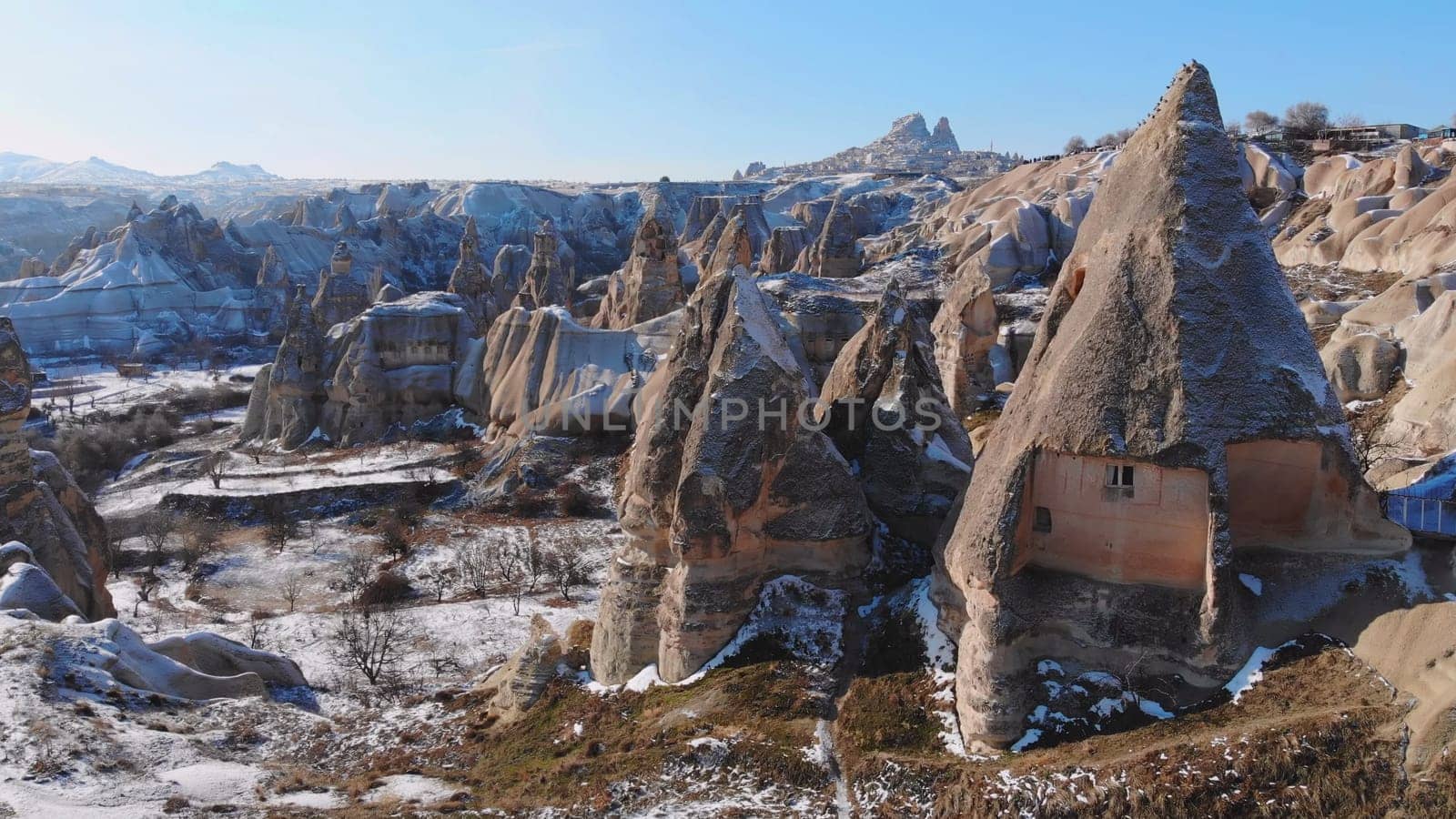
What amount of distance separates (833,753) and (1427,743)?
18.4 feet

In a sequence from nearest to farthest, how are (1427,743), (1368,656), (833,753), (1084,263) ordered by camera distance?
(1427,743)
(1368,656)
(833,753)
(1084,263)

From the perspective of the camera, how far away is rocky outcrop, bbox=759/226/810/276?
56781 mm

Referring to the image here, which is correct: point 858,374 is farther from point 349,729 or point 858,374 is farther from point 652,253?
point 652,253

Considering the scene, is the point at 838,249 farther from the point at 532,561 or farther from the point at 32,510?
the point at 32,510

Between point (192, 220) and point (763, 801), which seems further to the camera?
point (192, 220)

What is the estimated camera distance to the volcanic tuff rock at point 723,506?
12.6m

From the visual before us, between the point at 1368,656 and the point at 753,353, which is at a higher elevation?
the point at 753,353

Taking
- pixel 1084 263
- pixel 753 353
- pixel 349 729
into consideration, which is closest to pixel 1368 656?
pixel 1084 263

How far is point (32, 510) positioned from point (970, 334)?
83.2ft

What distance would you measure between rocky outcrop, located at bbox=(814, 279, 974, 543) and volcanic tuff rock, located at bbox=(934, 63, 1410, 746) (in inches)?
156

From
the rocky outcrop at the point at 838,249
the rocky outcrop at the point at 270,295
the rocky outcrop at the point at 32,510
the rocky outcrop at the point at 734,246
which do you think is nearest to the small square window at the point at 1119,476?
the rocky outcrop at the point at 32,510

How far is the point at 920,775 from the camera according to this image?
9727 mm

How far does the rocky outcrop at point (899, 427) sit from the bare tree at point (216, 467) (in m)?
24.2

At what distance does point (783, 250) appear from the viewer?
5825cm
